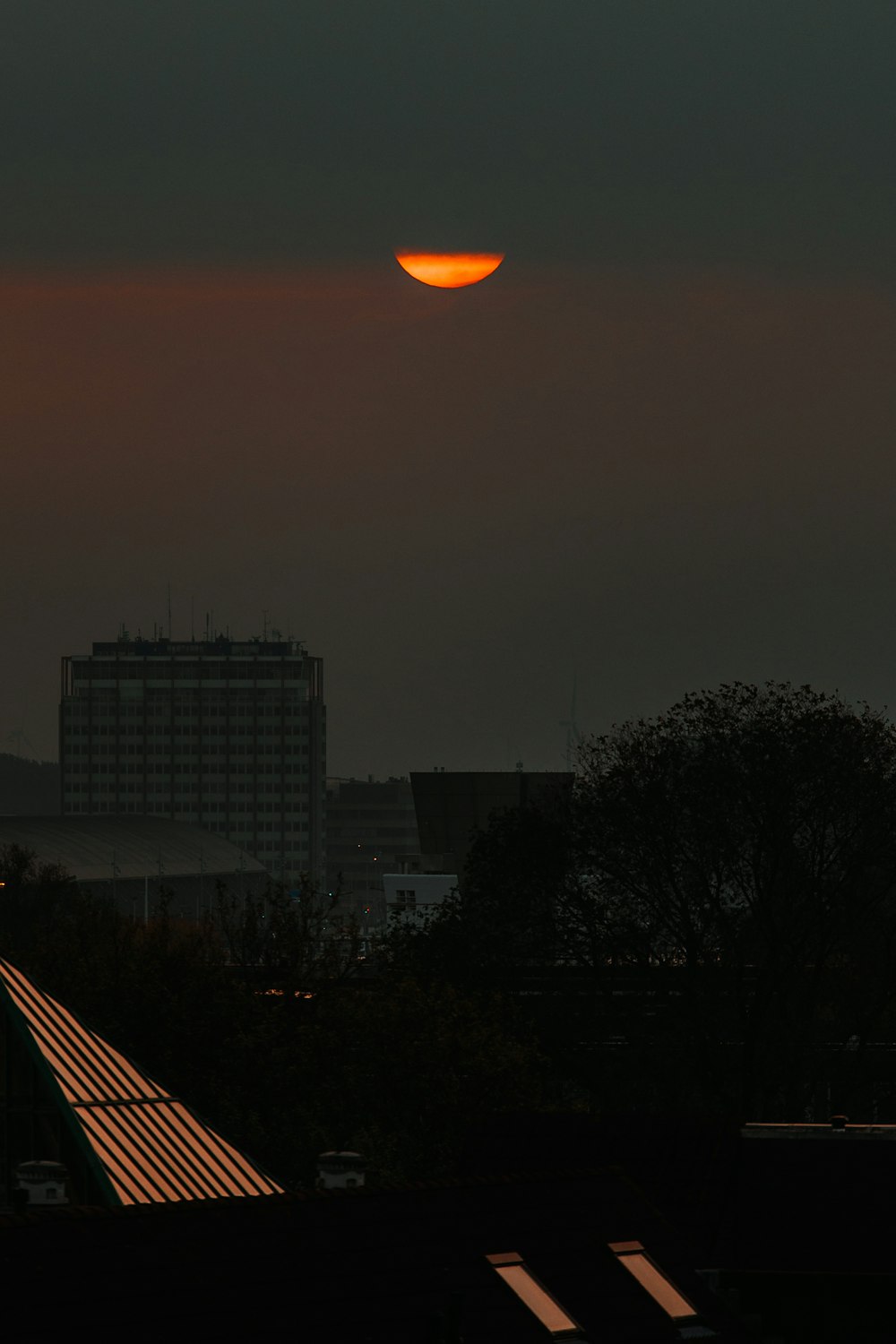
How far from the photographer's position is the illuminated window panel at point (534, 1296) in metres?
19.9

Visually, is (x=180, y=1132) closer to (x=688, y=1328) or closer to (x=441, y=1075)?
(x=688, y=1328)

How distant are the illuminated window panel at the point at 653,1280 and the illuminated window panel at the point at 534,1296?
1.44 meters

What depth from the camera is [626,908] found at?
6216cm

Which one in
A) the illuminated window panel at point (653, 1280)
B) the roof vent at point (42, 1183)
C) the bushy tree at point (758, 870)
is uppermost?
the bushy tree at point (758, 870)

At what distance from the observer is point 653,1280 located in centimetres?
2159

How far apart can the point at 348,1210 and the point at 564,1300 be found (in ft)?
7.60

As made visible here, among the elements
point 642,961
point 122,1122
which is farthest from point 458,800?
point 122,1122

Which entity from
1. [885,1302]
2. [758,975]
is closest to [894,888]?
[758,975]

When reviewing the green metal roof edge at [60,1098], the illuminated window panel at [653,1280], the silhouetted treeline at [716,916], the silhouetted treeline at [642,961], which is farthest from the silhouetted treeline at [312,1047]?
the illuminated window panel at [653,1280]

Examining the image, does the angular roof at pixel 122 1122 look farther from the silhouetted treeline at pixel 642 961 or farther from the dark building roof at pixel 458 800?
the dark building roof at pixel 458 800

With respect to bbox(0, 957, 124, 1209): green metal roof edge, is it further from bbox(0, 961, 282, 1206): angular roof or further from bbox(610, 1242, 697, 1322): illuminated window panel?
bbox(610, 1242, 697, 1322): illuminated window panel

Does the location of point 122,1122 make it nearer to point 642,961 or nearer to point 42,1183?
point 42,1183

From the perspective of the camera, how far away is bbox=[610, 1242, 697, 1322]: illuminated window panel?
2112cm

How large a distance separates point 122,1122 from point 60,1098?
3.31ft
